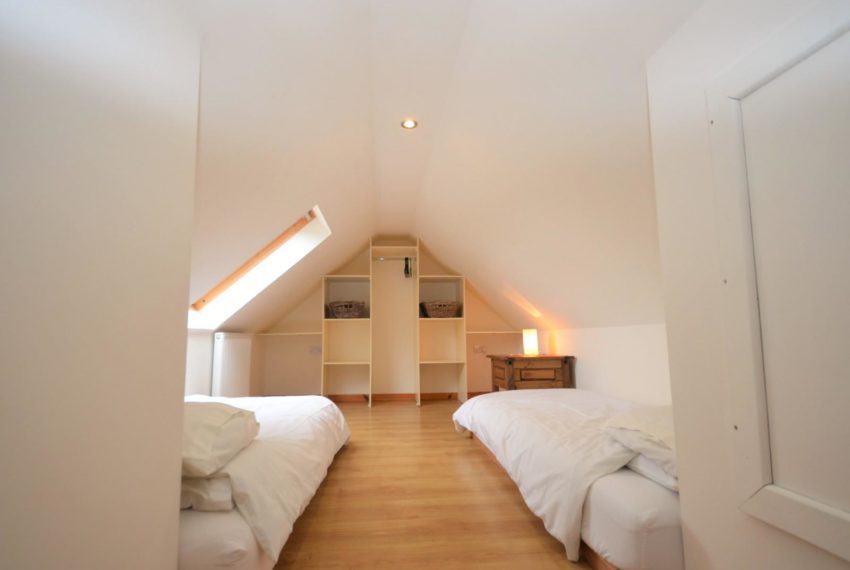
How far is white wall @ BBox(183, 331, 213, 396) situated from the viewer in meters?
3.44

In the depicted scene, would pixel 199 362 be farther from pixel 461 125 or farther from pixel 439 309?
pixel 461 125

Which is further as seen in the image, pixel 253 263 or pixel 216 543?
pixel 253 263

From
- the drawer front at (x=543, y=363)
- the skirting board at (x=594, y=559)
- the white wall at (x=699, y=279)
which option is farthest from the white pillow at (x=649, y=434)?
the drawer front at (x=543, y=363)

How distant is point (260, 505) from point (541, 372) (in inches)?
105

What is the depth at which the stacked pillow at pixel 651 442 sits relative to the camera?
4.12 feet

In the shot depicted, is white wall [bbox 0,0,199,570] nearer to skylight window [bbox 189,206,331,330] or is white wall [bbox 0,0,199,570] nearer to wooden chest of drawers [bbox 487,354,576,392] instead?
skylight window [bbox 189,206,331,330]

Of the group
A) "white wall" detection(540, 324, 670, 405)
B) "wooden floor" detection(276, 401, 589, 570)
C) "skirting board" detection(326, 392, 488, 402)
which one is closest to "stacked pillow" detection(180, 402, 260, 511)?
"wooden floor" detection(276, 401, 589, 570)

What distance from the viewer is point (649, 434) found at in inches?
53.6

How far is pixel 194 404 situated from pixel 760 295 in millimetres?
1637

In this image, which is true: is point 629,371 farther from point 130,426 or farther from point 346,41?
point 130,426

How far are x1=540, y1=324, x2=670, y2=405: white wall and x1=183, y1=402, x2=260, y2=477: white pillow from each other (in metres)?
2.10

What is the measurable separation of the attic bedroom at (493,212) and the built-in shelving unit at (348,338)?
7.01 feet

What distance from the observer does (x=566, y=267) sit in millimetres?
2594

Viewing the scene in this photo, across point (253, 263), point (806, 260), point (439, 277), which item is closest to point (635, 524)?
point (806, 260)
